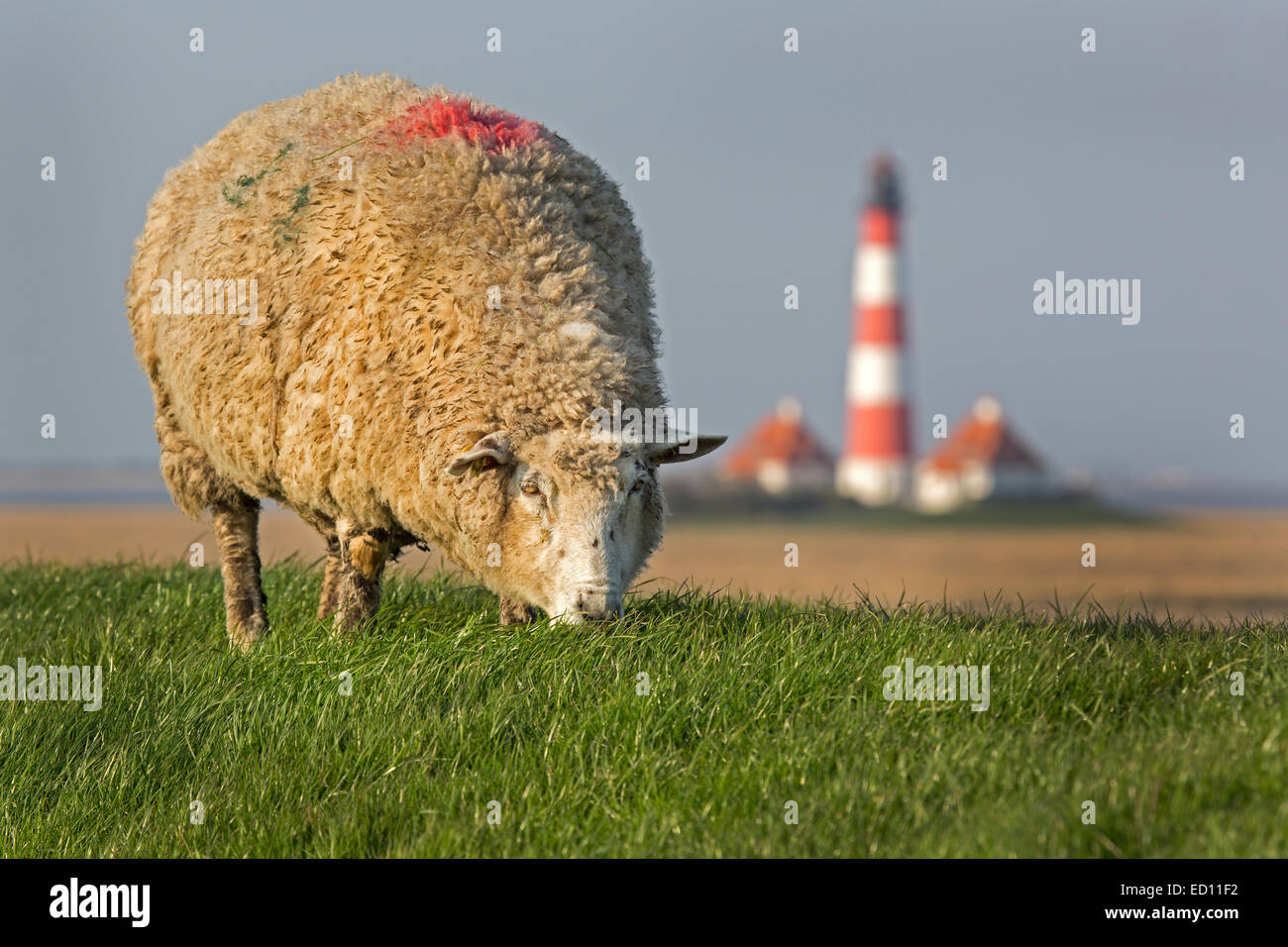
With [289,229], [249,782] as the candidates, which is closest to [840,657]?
[249,782]

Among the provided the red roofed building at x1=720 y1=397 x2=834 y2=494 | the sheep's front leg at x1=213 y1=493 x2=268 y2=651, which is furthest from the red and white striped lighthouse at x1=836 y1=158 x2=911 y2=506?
the sheep's front leg at x1=213 y1=493 x2=268 y2=651

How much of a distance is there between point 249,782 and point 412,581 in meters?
3.10

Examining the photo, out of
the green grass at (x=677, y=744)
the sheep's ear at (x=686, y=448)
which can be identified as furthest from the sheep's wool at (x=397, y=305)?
the green grass at (x=677, y=744)

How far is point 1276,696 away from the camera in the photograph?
17.4ft

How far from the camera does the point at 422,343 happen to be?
255 inches

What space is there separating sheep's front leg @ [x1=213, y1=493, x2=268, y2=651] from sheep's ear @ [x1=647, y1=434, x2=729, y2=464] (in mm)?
3143

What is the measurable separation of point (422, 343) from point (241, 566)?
8.87ft

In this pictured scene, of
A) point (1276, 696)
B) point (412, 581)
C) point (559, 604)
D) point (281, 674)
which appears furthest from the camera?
point (412, 581)

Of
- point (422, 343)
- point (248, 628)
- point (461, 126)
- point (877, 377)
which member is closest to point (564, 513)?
point (422, 343)

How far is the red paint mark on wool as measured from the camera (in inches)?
280

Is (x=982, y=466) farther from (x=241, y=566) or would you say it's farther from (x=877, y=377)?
(x=241, y=566)

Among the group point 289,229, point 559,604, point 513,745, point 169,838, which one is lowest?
point 169,838
